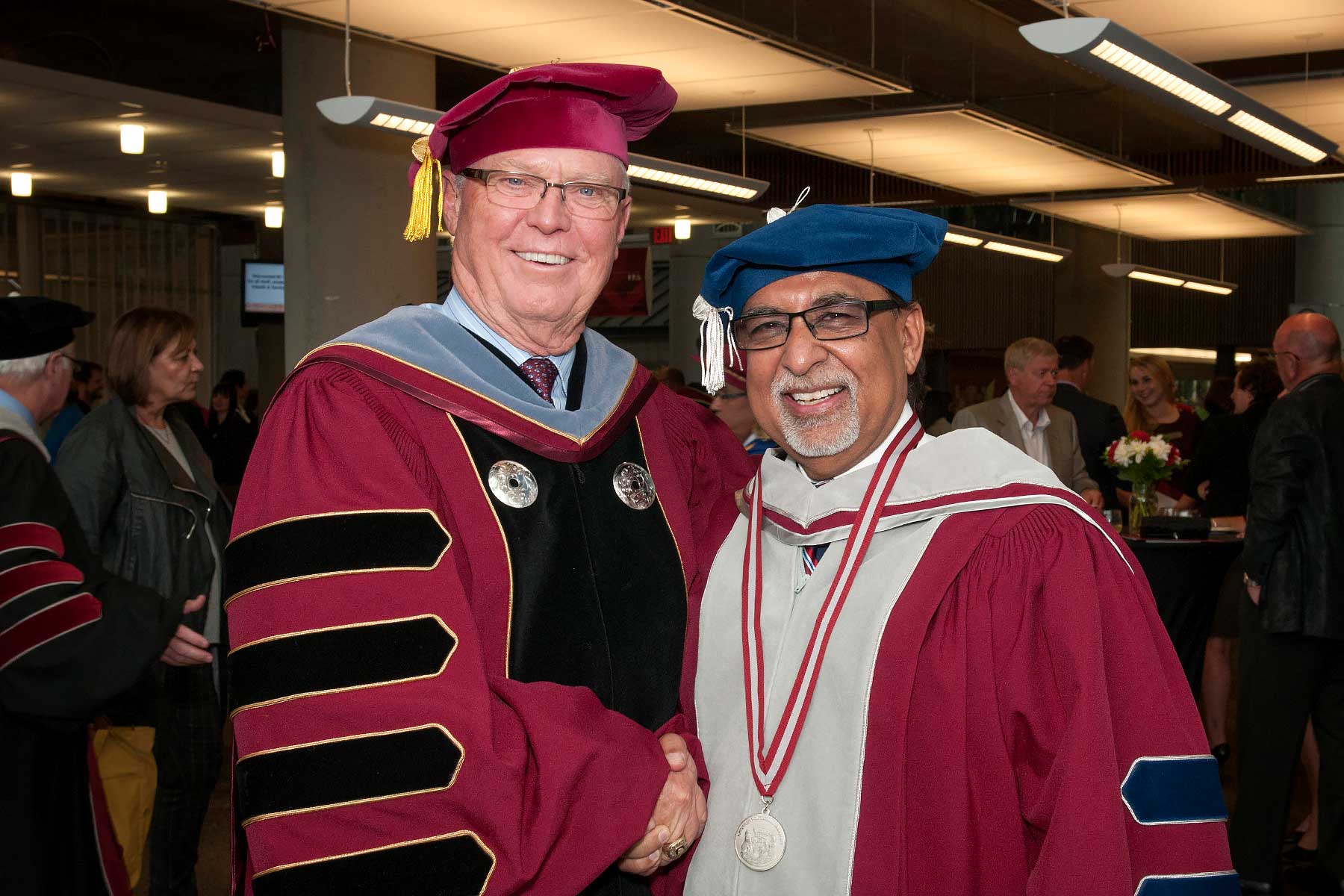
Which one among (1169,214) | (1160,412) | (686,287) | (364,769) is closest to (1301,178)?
(1169,214)

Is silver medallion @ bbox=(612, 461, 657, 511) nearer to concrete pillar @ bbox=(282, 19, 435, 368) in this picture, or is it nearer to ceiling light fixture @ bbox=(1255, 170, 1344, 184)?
concrete pillar @ bbox=(282, 19, 435, 368)

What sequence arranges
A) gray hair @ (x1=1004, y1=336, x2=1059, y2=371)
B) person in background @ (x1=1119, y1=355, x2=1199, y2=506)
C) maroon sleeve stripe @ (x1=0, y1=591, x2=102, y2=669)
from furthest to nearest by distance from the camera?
1. person in background @ (x1=1119, y1=355, x2=1199, y2=506)
2. gray hair @ (x1=1004, y1=336, x2=1059, y2=371)
3. maroon sleeve stripe @ (x1=0, y1=591, x2=102, y2=669)

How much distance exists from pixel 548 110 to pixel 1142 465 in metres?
4.54

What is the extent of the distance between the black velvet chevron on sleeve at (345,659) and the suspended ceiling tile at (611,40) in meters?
4.49

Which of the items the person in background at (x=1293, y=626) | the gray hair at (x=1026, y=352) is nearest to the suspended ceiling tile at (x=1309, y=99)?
the gray hair at (x=1026, y=352)

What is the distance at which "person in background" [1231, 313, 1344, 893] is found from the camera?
4309mm

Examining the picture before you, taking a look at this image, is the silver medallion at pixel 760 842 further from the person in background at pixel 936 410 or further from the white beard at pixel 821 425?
the person in background at pixel 936 410

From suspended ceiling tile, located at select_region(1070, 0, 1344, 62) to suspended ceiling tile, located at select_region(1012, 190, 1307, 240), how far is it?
4.89 meters

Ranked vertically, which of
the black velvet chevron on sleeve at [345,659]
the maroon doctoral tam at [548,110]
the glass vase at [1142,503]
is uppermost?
the maroon doctoral tam at [548,110]

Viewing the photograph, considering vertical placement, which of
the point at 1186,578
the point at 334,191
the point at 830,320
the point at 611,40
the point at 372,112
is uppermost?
the point at 611,40

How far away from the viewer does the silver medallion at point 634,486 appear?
1.98 meters

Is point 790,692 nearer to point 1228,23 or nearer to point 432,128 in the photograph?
point 432,128

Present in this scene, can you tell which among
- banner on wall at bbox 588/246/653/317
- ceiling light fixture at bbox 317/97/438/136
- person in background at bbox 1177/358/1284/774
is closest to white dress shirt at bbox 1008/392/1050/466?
person in background at bbox 1177/358/1284/774

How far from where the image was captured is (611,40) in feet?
20.5
